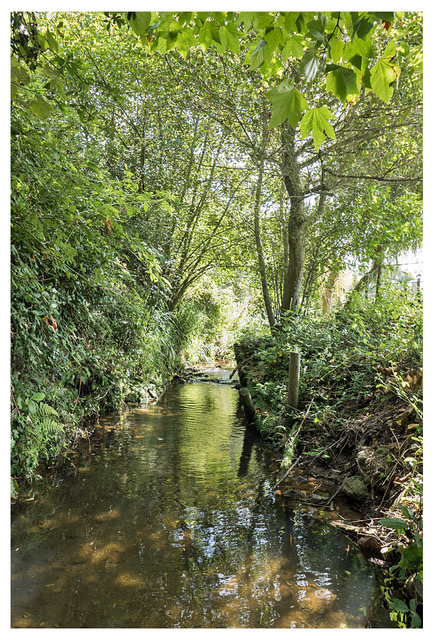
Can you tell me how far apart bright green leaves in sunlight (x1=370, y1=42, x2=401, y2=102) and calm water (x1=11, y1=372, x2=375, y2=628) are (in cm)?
249

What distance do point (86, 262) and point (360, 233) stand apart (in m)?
5.16

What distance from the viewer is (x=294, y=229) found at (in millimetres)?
7391

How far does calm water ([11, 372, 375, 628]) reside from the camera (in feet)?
6.68

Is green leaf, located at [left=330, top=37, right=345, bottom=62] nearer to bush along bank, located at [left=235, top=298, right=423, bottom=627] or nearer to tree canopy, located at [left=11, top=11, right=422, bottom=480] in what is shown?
tree canopy, located at [left=11, top=11, right=422, bottom=480]

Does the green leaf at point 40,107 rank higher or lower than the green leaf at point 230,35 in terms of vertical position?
lower

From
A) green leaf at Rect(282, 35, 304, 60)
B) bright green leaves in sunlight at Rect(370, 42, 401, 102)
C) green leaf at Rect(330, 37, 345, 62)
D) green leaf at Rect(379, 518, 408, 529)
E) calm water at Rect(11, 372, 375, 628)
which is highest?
green leaf at Rect(282, 35, 304, 60)

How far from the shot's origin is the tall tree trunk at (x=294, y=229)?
22.0ft

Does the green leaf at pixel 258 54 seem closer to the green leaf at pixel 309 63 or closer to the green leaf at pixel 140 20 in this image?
the green leaf at pixel 309 63

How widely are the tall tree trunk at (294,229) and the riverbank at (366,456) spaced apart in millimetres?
2442

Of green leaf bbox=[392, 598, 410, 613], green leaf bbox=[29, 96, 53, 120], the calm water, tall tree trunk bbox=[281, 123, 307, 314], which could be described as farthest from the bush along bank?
green leaf bbox=[29, 96, 53, 120]

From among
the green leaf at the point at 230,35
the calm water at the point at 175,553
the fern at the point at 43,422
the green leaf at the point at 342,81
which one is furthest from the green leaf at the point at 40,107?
the calm water at the point at 175,553

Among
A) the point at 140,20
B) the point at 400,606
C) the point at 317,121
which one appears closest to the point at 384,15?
the point at 317,121
